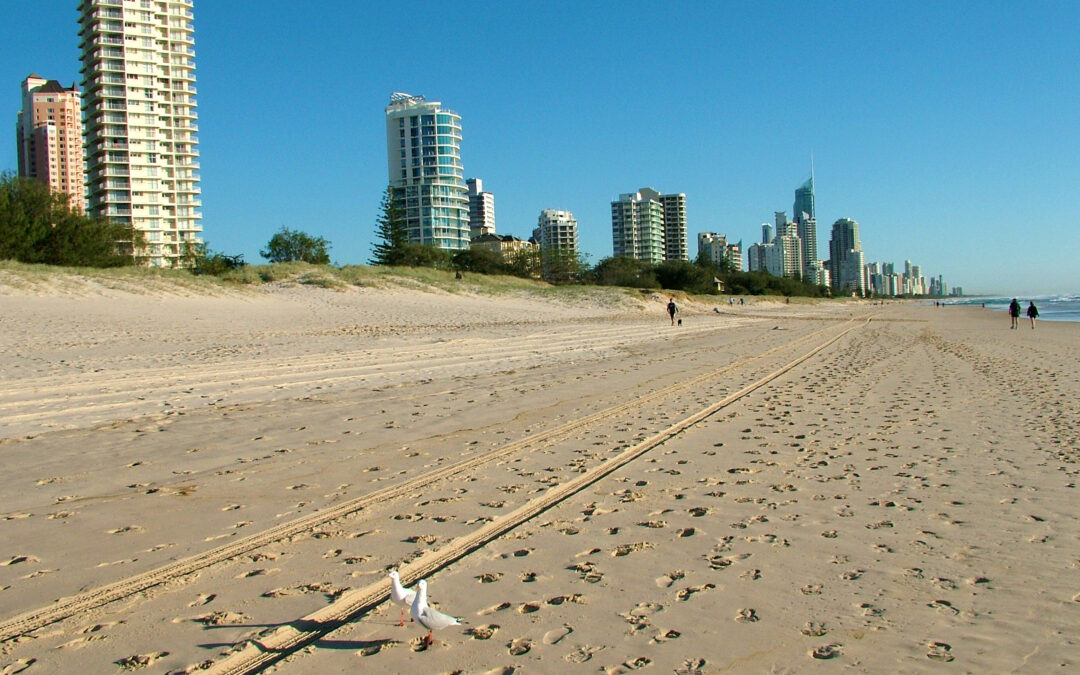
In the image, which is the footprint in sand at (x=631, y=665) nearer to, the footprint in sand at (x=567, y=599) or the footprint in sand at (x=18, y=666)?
the footprint in sand at (x=567, y=599)

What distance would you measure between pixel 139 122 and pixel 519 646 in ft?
343

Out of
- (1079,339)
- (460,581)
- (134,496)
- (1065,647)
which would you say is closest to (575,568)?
(460,581)

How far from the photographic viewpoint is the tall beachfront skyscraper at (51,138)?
141625 millimetres

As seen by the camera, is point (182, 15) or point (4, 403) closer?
point (4, 403)

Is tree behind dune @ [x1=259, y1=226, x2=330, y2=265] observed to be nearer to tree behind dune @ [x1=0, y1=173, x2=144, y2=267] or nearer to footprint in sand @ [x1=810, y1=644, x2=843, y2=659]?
tree behind dune @ [x1=0, y1=173, x2=144, y2=267]

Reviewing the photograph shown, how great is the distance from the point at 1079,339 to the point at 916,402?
20.9m

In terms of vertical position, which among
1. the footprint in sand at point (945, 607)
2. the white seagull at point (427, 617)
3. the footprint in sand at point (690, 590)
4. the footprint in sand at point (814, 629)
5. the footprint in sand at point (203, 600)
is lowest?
the footprint in sand at point (945, 607)

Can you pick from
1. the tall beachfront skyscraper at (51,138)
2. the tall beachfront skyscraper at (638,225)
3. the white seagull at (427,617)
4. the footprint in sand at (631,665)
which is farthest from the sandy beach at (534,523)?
the tall beachfront skyscraper at (638,225)

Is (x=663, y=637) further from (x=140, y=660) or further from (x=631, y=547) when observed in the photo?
(x=140, y=660)

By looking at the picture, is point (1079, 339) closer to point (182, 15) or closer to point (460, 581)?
point (460, 581)

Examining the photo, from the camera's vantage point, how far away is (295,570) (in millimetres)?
4102

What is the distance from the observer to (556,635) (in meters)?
3.35

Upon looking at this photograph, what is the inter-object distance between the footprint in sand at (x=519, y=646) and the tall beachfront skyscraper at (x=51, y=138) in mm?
163658

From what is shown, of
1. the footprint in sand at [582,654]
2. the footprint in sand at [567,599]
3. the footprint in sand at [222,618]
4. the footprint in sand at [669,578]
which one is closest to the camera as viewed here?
the footprint in sand at [582,654]
